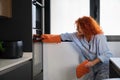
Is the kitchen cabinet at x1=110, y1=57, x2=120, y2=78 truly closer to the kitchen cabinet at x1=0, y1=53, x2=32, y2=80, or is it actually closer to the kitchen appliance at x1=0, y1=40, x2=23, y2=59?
the kitchen cabinet at x1=0, y1=53, x2=32, y2=80

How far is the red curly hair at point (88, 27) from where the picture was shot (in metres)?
3.35

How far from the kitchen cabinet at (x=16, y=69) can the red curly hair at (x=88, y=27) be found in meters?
0.84

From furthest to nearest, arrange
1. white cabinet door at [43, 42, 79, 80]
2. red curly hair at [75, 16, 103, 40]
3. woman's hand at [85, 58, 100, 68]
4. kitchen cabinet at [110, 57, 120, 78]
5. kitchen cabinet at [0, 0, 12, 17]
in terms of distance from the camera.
→ 1. white cabinet door at [43, 42, 79, 80]
2. red curly hair at [75, 16, 103, 40]
3. woman's hand at [85, 58, 100, 68]
4. kitchen cabinet at [0, 0, 12, 17]
5. kitchen cabinet at [110, 57, 120, 78]

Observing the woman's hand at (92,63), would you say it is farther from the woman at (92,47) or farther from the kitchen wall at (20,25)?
the kitchen wall at (20,25)

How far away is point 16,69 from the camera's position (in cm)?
233

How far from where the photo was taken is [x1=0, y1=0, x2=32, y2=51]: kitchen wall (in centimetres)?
313

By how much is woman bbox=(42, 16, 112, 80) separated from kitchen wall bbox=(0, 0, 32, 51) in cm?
73

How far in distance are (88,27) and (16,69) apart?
1.40 metres

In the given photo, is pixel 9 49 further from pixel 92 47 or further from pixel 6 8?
pixel 92 47

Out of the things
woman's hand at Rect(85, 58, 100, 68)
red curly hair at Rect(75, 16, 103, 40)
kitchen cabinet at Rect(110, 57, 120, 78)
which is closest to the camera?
kitchen cabinet at Rect(110, 57, 120, 78)

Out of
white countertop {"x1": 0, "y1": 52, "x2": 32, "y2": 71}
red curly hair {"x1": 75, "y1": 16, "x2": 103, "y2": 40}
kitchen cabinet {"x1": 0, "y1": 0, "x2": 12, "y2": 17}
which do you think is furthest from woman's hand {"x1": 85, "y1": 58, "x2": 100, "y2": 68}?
kitchen cabinet {"x1": 0, "y1": 0, "x2": 12, "y2": 17}

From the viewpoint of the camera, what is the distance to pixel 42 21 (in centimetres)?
375

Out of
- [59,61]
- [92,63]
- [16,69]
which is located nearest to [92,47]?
[92,63]

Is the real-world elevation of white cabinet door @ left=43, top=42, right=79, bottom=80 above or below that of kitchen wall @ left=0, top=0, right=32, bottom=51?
below
